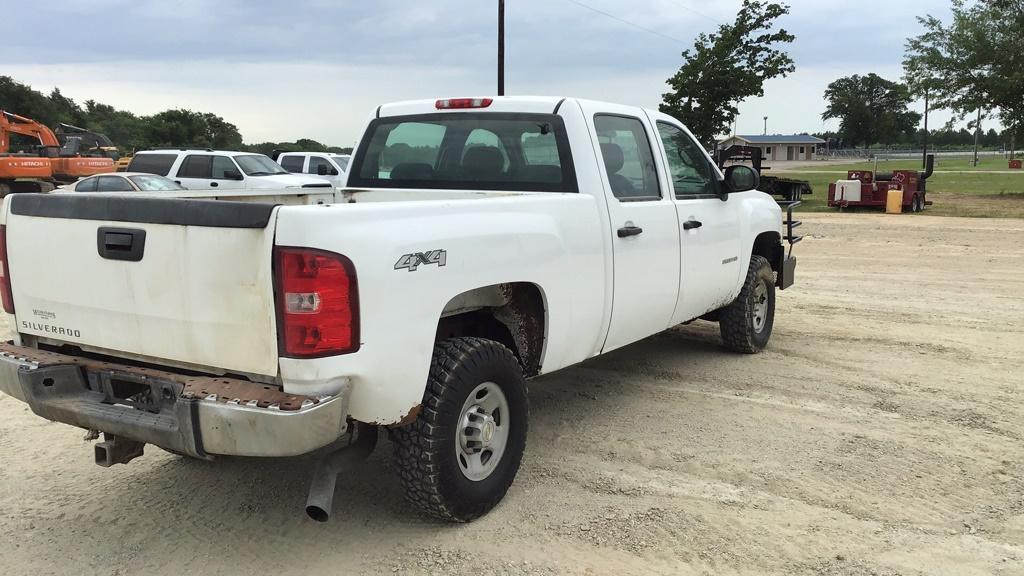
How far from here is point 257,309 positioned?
2967 millimetres

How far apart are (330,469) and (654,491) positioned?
167cm

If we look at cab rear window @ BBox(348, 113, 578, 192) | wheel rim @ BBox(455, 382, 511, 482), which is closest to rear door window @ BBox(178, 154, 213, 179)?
cab rear window @ BBox(348, 113, 578, 192)

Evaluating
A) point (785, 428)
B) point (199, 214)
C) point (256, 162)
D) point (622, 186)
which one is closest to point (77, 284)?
point (199, 214)

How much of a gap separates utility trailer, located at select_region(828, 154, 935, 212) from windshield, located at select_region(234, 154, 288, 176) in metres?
15.5

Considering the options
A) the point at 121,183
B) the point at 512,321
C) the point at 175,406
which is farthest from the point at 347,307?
the point at 121,183

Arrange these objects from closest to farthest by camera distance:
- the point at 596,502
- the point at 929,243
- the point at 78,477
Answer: the point at 596,502, the point at 78,477, the point at 929,243

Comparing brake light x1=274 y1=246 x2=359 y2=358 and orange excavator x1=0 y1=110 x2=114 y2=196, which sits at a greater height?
orange excavator x1=0 y1=110 x2=114 y2=196

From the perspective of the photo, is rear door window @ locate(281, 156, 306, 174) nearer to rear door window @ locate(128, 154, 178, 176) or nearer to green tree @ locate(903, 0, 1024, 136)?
rear door window @ locate(128, 154, 178, 176)

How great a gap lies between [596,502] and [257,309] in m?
1.93

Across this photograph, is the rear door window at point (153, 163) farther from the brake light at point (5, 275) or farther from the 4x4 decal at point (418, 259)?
the 4x4 decal at point (418, 259)

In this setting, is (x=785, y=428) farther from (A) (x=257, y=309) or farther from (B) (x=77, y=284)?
(B) (x=77, y=284)

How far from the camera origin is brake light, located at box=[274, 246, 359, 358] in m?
2.88

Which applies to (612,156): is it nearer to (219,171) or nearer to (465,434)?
(465,434)

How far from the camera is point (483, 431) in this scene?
144 inches
